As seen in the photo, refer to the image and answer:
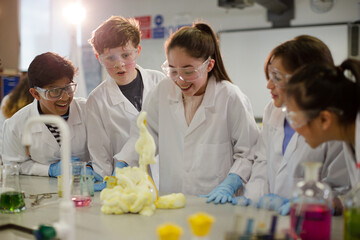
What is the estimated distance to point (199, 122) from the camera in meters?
2.27

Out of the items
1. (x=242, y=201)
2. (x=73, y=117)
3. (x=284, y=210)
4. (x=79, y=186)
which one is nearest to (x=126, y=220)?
(x=79, y=186)

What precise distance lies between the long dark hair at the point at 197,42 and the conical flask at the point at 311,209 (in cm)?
105

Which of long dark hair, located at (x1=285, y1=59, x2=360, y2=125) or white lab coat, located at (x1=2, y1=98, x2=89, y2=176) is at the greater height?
long dark hair, located at (x1=285, y1=59, x2=360, y2=125)

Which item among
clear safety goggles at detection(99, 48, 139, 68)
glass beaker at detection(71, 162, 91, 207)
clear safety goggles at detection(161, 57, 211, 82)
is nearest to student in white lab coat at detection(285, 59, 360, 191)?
clear safety goggles at detection(161, 57, 211, 82)

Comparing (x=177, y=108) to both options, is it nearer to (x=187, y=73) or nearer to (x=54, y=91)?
(x=187, y=73)

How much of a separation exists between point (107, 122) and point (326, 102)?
1.66m

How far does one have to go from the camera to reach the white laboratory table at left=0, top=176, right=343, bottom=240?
1452mm

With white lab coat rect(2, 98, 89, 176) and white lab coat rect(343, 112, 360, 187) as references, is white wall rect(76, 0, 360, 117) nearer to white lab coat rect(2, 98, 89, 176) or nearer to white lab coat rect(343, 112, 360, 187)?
white lab coat rect(2, 98, 89, 176)

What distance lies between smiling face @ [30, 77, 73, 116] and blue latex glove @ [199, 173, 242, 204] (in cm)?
119

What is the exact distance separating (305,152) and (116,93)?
1.43m

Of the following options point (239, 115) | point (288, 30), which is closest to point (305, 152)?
point (239, 115)

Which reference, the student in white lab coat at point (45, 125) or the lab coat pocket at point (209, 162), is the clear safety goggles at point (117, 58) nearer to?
the student in white lab coat at point (45, 125)

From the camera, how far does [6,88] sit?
5297 mm

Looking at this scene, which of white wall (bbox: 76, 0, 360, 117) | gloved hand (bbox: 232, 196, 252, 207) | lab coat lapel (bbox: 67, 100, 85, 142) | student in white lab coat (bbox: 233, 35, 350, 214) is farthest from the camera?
white wall (bbox: 76, 0, 360, 117)
